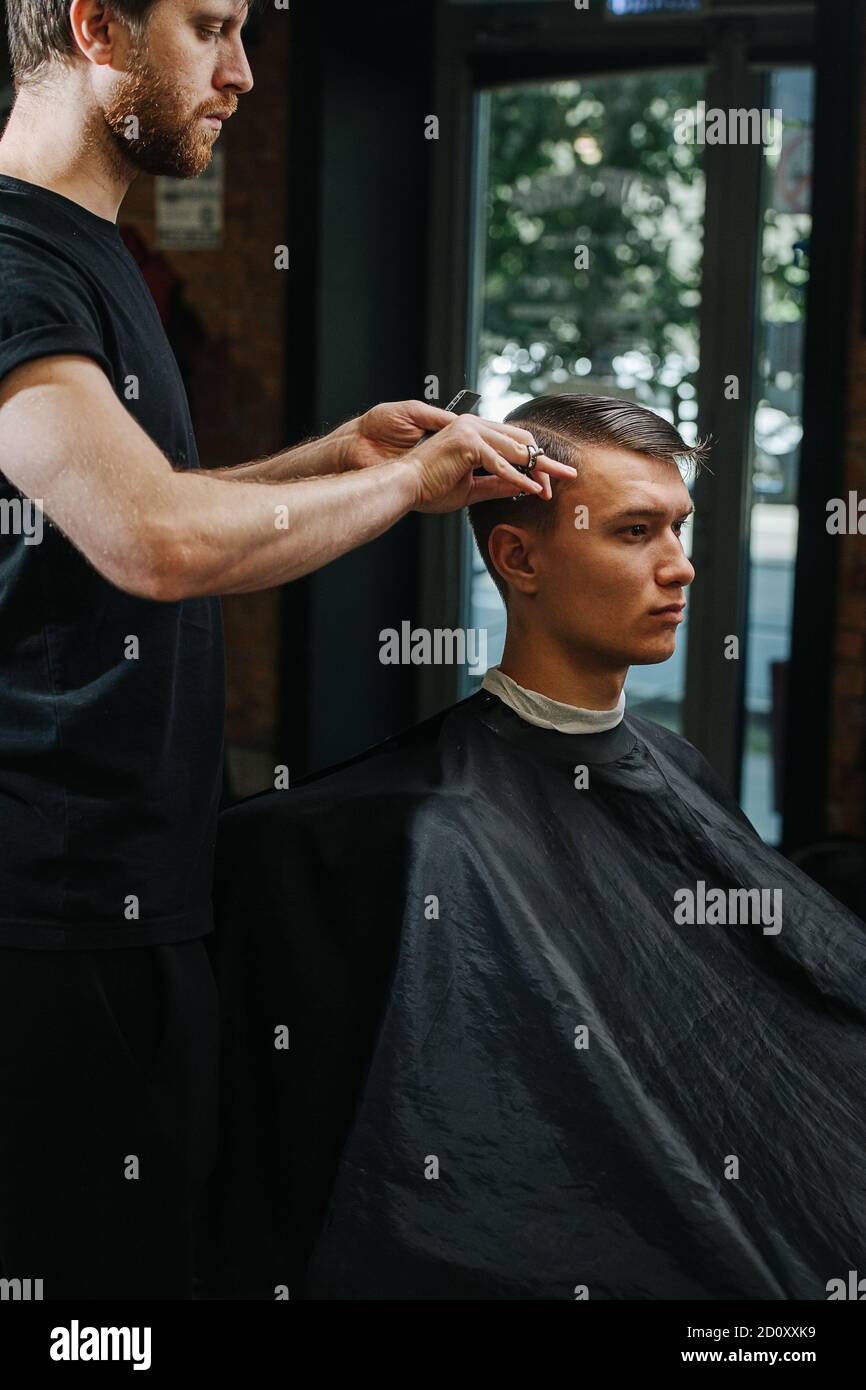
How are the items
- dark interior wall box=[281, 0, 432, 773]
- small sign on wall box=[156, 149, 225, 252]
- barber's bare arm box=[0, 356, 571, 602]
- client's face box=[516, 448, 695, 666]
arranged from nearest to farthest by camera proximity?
1. barber's bare arm box=[0, 356, 571, 602]
2. client's face box=[516, 448, 695, 666]
3. dark interior wall box=[281, 0, 432, 773]
4. small sign on wall box=[156, 149, 225, 252]

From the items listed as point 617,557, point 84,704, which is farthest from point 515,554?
point 84,704

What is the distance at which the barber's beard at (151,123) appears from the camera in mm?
1481

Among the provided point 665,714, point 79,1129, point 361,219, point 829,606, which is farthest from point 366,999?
point 361,219

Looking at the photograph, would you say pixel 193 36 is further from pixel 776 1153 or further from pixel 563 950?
pixel 776 1153

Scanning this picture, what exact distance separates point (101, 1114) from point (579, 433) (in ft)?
3.22

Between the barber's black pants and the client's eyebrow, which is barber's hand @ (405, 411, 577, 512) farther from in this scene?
the barber's black pants

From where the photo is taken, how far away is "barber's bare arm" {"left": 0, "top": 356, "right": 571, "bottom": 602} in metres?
1.32

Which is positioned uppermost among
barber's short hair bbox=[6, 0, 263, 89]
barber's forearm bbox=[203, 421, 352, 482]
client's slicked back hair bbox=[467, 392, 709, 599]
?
barber's short hair bbox=[6, 0, 263, 89]

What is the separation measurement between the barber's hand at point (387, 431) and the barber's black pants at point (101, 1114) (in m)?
0.61

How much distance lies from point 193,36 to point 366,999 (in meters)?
1.03

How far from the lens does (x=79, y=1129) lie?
153cm

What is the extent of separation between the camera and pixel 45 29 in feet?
4.87

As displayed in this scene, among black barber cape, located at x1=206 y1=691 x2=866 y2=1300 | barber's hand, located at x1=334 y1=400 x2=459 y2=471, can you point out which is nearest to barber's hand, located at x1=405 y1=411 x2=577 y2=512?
barber's hand, located at x1=334 y1=400 x2=459 y2=471

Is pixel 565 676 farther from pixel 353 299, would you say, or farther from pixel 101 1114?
pixel 353 299
